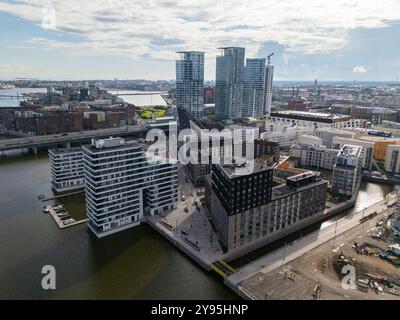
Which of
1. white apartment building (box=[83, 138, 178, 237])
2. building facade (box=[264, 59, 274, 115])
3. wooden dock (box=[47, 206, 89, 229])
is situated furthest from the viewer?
building facade (box=[264, 59, 274, 115])

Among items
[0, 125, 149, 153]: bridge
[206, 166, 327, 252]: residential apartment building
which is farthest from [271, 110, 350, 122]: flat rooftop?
[206, 166, 327, 252]: residential apartment building

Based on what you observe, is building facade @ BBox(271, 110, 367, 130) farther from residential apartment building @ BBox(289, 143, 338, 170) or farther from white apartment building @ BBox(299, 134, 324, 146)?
residential apartment building @ BBox(289, 143, 338, 170)

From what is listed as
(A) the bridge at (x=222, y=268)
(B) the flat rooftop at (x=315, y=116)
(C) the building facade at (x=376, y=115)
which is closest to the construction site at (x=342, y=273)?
(A) the bridge at (x=222, y=268)

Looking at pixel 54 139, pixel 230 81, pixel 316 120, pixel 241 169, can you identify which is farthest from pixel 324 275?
pixel 230 81

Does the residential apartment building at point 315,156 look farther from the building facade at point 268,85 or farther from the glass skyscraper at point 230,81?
the building facade at point 268,85

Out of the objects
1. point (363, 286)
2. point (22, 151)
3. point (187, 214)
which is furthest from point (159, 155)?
point (22, 151)

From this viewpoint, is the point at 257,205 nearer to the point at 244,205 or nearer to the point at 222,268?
the point at 244,205
